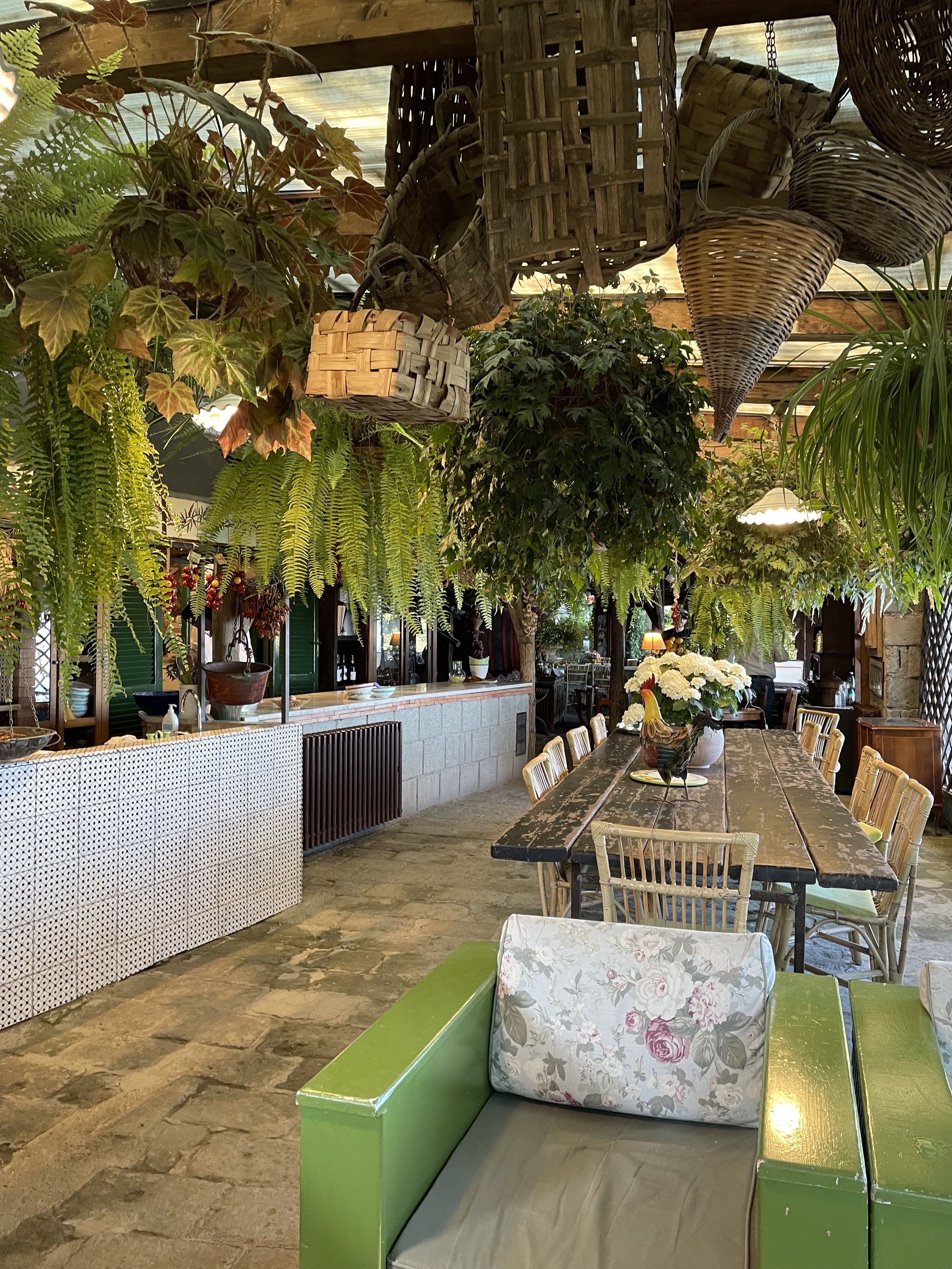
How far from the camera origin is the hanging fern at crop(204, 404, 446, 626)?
1623 millimetres

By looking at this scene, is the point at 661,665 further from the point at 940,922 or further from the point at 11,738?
the point at 11,738

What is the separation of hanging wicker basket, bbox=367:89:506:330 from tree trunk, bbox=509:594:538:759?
7.68 m

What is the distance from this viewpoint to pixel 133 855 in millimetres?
3812

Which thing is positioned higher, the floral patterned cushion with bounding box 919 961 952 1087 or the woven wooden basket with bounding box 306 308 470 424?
the woven wooden basket with bounding box 306 308 470 424

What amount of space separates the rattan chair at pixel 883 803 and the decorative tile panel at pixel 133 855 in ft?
8.88

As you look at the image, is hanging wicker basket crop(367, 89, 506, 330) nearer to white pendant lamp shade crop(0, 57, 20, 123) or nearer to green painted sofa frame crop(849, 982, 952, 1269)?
white pendant lamp shade crop(0, 57, 20, 123)

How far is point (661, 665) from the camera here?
4375 mm

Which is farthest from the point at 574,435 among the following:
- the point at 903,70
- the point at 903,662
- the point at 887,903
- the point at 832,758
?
the point at 903,662

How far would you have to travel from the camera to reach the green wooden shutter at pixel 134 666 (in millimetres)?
6742

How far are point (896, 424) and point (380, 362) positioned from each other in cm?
85

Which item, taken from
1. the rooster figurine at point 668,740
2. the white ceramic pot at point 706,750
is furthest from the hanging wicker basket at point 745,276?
the white ceramic pot at point 706,750

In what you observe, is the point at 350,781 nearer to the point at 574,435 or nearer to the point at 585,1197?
the point at 574,435

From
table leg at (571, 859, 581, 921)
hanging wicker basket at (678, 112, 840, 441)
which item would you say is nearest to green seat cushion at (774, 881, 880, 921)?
table leg at (571, 859, 581, 921)

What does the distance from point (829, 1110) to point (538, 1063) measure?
62cm
